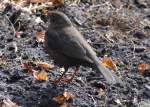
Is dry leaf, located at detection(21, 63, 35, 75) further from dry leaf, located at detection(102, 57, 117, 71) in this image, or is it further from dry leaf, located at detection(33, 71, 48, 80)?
dry leaf, located at detection(102, 57, 117, 71)

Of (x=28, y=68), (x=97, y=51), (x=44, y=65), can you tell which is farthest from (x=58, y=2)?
(x=28, y=68)

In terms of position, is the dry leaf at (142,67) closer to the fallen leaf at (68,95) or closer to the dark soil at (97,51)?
the dark soil at (97,51)

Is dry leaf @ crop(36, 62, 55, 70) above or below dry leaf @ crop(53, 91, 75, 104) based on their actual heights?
above

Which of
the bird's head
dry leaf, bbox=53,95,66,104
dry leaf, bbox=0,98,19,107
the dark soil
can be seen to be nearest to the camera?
dry leaf, bbox=0,98,19,107

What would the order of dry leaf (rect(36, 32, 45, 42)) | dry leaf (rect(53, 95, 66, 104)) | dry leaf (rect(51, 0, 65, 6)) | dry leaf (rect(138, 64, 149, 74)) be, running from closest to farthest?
1. dry leaf (rect(53, 95, 66, 104))
2. dry leaf (rect(138, 64, 149, 74))
3. dry leaf (rect(36, 32, 45, 42))
4. dry leaf (rect(51, 0, 65, 6))

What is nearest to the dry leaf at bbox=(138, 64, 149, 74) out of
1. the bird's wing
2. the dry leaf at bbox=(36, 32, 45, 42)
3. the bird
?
the bird

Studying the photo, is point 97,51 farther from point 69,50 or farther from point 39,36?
point 69,50

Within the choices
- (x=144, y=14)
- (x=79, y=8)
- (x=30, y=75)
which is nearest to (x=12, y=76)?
(x=30, y=75)

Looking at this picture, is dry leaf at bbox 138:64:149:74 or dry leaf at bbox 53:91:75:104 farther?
dry leaf at bbox 138:64:149:74
